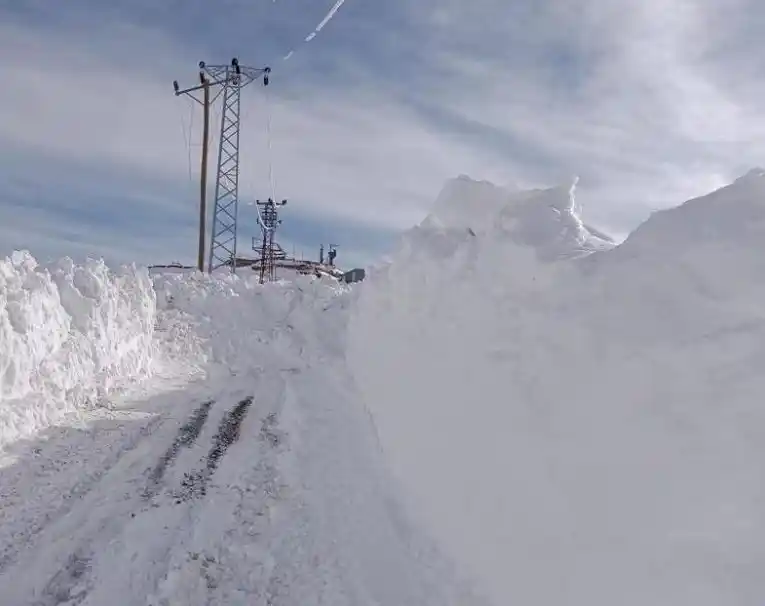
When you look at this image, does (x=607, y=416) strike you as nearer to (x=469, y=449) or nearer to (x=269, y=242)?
(x=469, y=449)

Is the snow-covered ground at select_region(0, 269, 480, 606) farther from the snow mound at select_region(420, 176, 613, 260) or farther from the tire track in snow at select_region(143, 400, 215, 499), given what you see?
the snow mound at select_region(420, 176, 613, 260)

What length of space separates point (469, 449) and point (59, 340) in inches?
314

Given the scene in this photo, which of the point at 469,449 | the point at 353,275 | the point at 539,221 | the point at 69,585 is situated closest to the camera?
the point at 69,585

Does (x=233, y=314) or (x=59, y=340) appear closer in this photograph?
(x=59, y=340)

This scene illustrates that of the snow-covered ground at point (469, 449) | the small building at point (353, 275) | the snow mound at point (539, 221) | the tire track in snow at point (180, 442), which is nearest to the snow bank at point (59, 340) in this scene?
the snow-covered ground at point (469, 449)

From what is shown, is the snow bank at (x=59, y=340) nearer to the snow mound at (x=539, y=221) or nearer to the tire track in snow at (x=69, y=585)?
the tire track in snow at (x=69, y=585)

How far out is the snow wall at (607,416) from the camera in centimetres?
364

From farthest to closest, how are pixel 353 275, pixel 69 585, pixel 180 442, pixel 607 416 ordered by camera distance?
pixel 353 275 → pixel 180 442 → pixel 69 585 → pixel 607 416

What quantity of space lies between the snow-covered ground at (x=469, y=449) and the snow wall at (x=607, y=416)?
2 cm

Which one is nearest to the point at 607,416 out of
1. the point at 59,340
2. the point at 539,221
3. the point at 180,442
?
the point at 539,221

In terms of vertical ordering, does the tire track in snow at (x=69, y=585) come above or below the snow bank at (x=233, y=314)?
below

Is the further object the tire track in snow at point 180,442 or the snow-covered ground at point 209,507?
the tire track in snow at point 180,442

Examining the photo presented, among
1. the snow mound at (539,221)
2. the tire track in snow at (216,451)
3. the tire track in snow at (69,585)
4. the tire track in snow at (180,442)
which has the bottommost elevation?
the tire track in snow at (69,585)

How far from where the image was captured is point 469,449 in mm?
6723
